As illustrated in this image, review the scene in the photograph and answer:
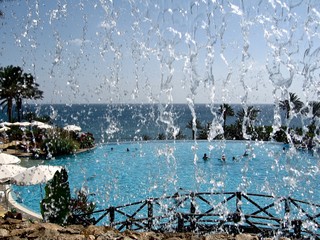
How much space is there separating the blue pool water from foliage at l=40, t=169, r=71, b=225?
4.70 m

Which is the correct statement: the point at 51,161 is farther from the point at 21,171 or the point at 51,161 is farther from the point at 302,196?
the point at 302,196

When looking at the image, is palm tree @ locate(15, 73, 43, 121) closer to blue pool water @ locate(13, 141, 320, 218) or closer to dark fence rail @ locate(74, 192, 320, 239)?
blue pool water @ locate(13, 141, 320, 218)

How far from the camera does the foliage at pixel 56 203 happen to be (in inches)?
394

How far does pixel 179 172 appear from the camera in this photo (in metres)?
22.8

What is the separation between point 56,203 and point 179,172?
13282 mm

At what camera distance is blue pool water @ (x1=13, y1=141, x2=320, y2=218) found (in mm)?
17750

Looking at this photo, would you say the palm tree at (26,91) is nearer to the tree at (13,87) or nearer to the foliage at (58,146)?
the tree at (13,87)

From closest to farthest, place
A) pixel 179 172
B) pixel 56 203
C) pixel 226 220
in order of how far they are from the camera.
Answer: pixel 226 220
pixel 56 203
pixel 179 172

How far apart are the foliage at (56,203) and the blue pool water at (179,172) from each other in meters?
4.70

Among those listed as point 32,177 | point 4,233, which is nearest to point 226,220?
point 4,233

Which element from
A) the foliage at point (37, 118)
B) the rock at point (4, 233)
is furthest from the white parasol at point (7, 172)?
the foliage at point (37, 118)

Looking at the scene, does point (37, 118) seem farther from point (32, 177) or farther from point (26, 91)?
point (32, 177)

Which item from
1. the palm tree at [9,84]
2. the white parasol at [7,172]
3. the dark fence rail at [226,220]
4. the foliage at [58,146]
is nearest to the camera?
the dark fence rail at [226,220]

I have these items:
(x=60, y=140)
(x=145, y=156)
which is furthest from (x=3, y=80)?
(x=145, y=156)
